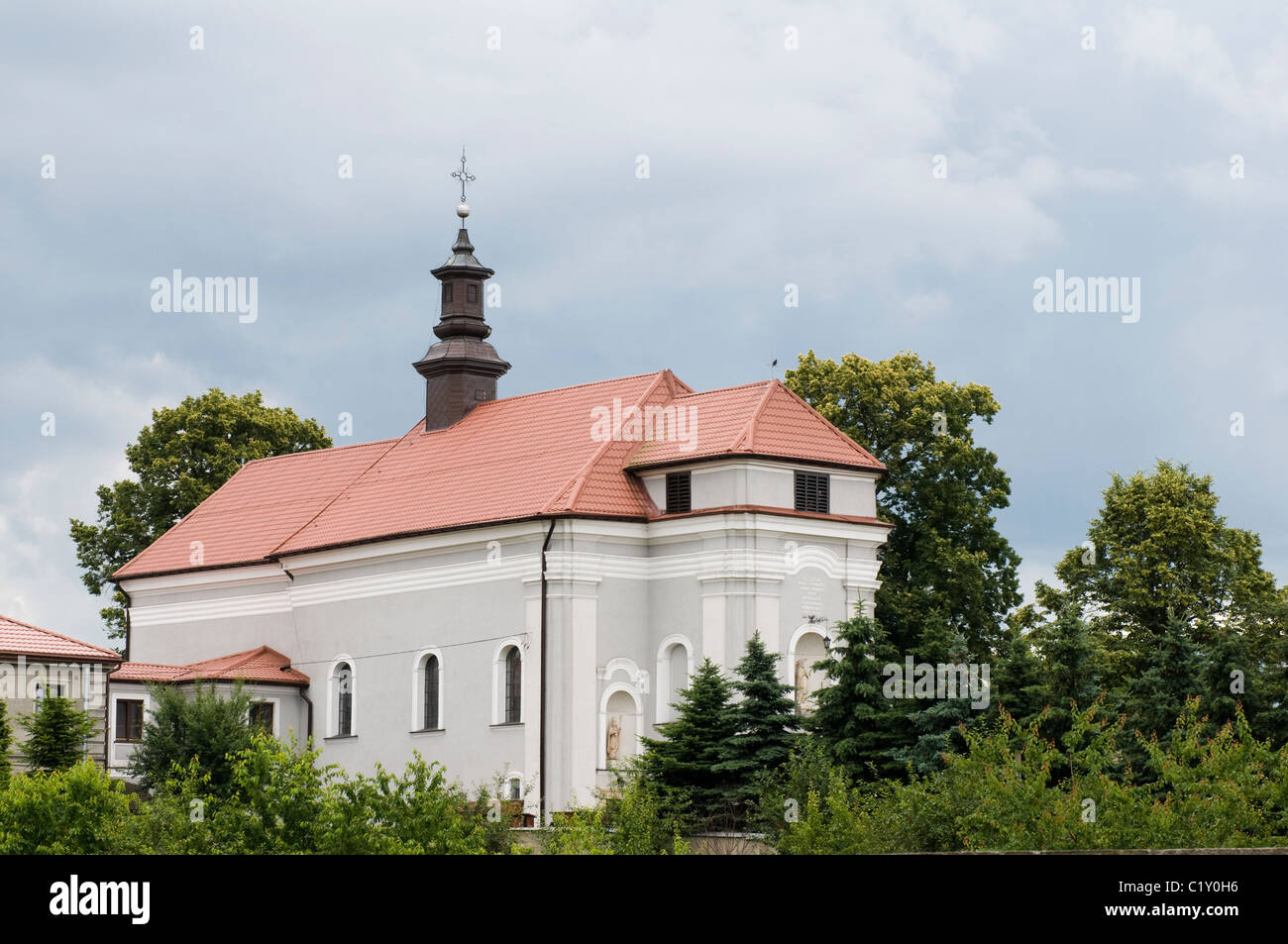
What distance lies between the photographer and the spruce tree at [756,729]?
35812 mm

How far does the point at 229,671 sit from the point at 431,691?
20.6 feet

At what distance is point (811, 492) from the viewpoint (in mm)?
44844

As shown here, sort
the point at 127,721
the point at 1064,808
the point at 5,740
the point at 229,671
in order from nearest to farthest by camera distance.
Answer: the point at 1064,808 < the point at 5,740 < the point at 229,671 < the point at 127,721

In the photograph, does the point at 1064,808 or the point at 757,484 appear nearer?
the point at 1064,808

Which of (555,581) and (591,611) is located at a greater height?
(555,581)

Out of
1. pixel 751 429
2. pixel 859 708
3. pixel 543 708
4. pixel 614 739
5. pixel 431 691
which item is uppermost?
pixel 751 429

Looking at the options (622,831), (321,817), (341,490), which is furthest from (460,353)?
(321,817)

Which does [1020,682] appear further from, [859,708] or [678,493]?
[678,493]

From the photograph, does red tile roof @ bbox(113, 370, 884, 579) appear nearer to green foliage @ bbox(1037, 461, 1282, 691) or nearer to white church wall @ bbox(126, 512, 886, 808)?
white church wall @ bbox(126, 512, 886, 808)

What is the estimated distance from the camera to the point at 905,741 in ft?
116

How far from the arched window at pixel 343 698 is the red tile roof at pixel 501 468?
132 inches

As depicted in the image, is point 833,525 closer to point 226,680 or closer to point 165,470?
point 226,680

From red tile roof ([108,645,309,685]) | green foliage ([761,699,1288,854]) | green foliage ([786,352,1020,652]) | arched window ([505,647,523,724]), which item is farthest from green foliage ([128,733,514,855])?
green foliage ([786,352,1020,652])
